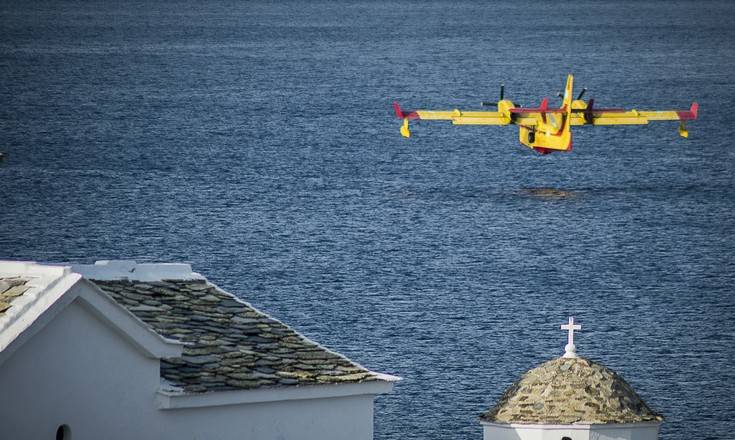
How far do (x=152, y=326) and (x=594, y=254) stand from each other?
4511 inches

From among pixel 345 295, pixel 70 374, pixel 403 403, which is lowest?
pixel 70 374

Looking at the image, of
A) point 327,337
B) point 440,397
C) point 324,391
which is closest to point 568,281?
point 327,337

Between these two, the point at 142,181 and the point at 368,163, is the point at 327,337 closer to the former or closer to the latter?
the point at 142,181

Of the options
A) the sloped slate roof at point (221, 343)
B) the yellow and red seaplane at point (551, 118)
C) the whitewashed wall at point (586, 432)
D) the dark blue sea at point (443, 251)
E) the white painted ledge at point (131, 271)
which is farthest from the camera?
the yellow and red seaplane at point (551, 118)

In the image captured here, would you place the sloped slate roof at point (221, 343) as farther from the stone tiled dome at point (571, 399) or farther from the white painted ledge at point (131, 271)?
the stone tiled dome at point (571, 399)

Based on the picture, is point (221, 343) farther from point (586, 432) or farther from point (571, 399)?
point (586, 432)

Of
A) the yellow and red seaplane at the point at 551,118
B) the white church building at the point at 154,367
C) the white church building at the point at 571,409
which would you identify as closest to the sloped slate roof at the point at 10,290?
the white church building at the point at 154,367

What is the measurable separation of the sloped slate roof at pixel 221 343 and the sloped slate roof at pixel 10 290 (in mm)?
2238

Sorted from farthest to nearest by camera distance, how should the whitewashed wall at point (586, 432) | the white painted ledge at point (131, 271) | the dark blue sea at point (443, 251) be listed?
the dark blue sea at point (443, 251) < the whitewashed wall at point (586, 432) < the white painted ledge at point (131, 271)

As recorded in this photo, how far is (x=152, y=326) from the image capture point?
3180cm

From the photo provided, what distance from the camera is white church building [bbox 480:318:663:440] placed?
34.0 metres

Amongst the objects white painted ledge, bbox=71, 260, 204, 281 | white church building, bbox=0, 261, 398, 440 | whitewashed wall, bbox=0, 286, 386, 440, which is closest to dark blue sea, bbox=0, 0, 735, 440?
white painted ledge, bbox=71, 260, 204, 281

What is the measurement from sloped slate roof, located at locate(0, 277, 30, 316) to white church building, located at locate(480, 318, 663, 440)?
906 centimetres

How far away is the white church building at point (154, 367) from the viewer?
28.1 m
